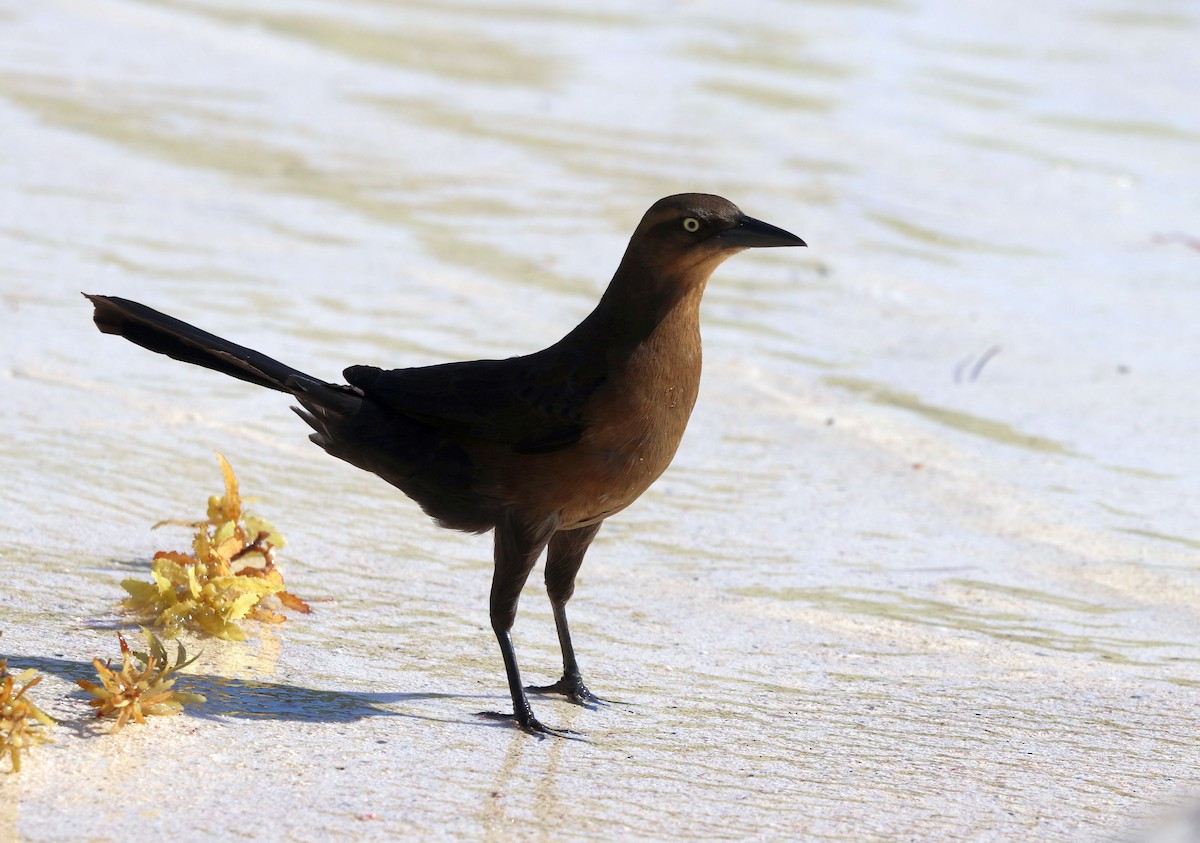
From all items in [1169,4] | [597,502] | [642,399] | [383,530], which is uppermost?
[1169,4]

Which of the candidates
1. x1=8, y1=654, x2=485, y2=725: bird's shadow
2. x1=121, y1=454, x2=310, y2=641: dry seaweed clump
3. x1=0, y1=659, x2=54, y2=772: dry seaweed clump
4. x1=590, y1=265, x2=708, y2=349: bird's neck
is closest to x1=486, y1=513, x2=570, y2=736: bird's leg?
x1=8, y1=654, x2=485, y2=725: bird's shadow

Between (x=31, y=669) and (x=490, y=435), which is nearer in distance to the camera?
(x=31, y=669)

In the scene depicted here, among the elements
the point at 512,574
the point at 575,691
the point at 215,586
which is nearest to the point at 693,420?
the point at 575,691

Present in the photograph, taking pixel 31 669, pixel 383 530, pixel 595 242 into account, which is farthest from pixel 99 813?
pixel 595 242

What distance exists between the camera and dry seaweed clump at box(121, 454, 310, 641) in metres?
3.90

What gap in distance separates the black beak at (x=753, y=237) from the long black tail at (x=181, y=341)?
3.71 ft

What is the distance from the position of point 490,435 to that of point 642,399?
39 centimetres

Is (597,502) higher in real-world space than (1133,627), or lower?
higher

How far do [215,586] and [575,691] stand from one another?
3.11 feet

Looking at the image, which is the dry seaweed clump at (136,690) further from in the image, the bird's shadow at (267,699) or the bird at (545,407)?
the bird at (545,407)

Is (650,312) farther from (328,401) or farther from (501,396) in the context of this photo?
(328,401)

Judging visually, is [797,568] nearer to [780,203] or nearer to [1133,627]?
[1133,627]

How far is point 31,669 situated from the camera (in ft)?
11.5

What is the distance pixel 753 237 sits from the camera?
374cm
